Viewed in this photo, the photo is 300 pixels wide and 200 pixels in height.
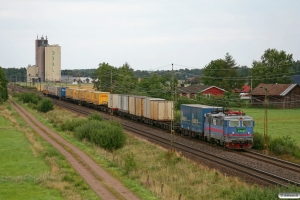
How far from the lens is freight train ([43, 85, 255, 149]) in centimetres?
3884

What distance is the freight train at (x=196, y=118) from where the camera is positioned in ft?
127

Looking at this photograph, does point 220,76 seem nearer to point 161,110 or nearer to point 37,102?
point 37,102

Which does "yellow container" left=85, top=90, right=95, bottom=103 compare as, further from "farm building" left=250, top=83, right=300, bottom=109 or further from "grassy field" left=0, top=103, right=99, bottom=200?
"grassy field" left=0, top=103, right=99, bottom=200

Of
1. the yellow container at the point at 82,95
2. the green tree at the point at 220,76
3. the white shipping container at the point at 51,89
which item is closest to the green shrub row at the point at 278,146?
the yellow container at the point at 82,95

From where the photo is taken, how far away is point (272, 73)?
4658 inches

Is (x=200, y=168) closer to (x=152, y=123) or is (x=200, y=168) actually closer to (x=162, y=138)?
(x=162, y=138)

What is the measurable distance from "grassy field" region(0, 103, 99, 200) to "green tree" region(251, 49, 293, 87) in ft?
272

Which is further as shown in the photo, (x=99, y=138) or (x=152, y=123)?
(x=152, y=123)

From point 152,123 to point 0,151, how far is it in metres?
25.3

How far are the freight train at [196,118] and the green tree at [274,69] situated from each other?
52.1 metres

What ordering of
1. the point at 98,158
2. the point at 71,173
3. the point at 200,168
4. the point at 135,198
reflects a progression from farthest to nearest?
the point at 98,158
the point at 200,168
the point at 71,173
the point at 135,198

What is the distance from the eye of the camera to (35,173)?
96.1 feet

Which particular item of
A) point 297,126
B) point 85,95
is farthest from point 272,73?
point 297,126

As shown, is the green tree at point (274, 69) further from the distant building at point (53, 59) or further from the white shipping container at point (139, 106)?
the distant building at point (53, 59)
